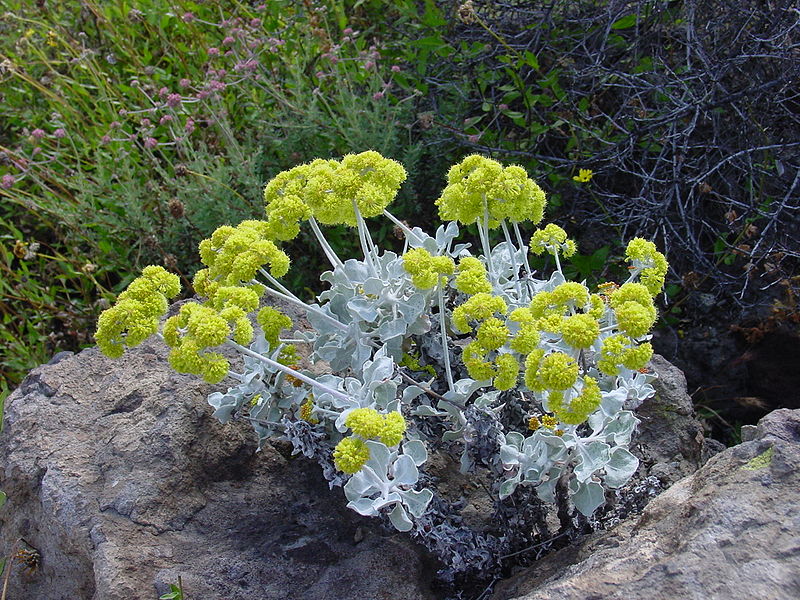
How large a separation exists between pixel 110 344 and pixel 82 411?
2.98 ft

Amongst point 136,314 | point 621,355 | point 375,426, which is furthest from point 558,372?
point 136,314

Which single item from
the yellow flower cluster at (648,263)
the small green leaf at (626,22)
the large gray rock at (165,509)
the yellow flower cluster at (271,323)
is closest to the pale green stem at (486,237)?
the yellow flower cluster at (648,263)

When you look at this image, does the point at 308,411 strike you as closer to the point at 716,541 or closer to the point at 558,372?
the point at 558,372

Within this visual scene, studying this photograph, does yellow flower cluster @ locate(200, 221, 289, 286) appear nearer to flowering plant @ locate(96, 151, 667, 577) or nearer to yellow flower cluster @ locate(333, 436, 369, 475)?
flowering plant @ locate(96, 151, 667, 577)

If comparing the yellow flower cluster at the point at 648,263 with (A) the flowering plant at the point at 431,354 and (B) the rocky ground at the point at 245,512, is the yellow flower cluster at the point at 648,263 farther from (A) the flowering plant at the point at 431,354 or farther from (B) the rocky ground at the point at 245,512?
(B) the rocky ground at the point at 245,512

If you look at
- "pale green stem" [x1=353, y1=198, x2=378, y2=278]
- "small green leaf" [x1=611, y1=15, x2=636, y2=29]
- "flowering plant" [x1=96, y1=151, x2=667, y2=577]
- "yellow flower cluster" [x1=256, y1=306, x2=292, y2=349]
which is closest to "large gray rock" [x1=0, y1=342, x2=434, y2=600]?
"flowering plant" [x1=96, y1=151, x2=667, y2=577]

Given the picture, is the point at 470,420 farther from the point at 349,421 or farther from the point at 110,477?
the point at 110,477

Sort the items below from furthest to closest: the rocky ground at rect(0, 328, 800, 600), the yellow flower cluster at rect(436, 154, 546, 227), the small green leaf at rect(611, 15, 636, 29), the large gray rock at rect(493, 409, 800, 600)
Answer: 1. the small green leaf at rect(611, 15, 636, 29)
2. the yellow flower cluster at rect(436, 154, 546, 227)
3. the rocky ground at rect(0, 328, 800, 600)
4. the large gray rock at rect(493, 409, 800, 600)

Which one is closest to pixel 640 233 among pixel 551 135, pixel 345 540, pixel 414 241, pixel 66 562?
pixel 551 135

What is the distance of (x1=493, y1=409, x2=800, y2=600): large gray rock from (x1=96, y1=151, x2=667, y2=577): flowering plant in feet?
0.62

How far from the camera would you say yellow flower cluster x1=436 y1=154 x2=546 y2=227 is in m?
2.40

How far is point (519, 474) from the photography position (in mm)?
2311

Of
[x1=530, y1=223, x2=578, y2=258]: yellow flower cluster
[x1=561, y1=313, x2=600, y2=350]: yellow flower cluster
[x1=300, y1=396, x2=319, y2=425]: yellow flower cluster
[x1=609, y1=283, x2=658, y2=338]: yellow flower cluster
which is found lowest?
[x1=300, y1=396, x2=319, y2=425]: yellow flower cluster

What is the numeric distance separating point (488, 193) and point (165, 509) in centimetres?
154
